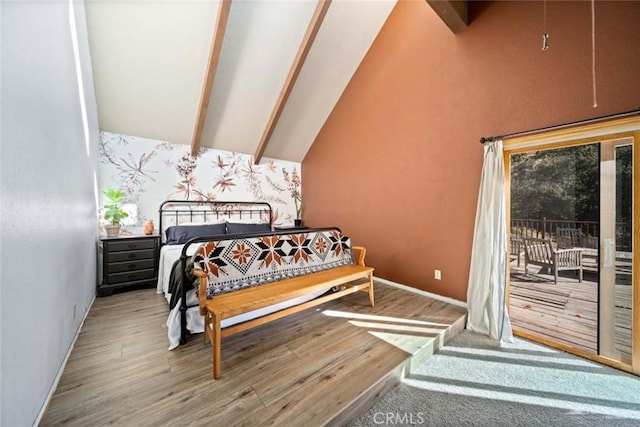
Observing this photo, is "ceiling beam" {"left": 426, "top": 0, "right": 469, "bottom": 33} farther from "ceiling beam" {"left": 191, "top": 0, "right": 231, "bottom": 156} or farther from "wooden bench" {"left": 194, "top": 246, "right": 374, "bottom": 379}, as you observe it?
"wooden bench" {"left": 194, "top": 246, "right": 374, "bottom": 379}

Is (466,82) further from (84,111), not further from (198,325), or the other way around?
(84,111)

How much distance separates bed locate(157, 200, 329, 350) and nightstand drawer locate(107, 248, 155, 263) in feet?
0.52

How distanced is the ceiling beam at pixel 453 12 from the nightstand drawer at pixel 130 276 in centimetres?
466

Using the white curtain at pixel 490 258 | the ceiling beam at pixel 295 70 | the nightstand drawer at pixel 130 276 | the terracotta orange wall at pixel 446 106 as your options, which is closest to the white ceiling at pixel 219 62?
the ceiling beam at pixel 295 70

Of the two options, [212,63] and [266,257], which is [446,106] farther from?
[212,63]

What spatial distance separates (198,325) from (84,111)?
92.8 inches

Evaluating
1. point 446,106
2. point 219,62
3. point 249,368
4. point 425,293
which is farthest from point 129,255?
point 446,106

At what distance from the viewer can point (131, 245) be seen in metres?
3.35

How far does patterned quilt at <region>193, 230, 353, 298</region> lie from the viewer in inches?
83.7

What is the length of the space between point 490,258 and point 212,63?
374 centimetres

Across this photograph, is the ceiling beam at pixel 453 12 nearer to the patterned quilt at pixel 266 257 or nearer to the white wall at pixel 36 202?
the patterned quilt at pixel 266 257

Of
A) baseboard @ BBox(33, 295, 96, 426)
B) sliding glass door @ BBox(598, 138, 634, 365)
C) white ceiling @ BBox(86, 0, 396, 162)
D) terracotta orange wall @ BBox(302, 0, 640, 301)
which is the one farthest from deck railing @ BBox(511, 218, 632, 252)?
baseboard @ BBox(33, 295, 96, 426)

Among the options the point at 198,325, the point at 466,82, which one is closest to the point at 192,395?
the point at 198,325

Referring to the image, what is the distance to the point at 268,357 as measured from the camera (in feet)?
6.25
